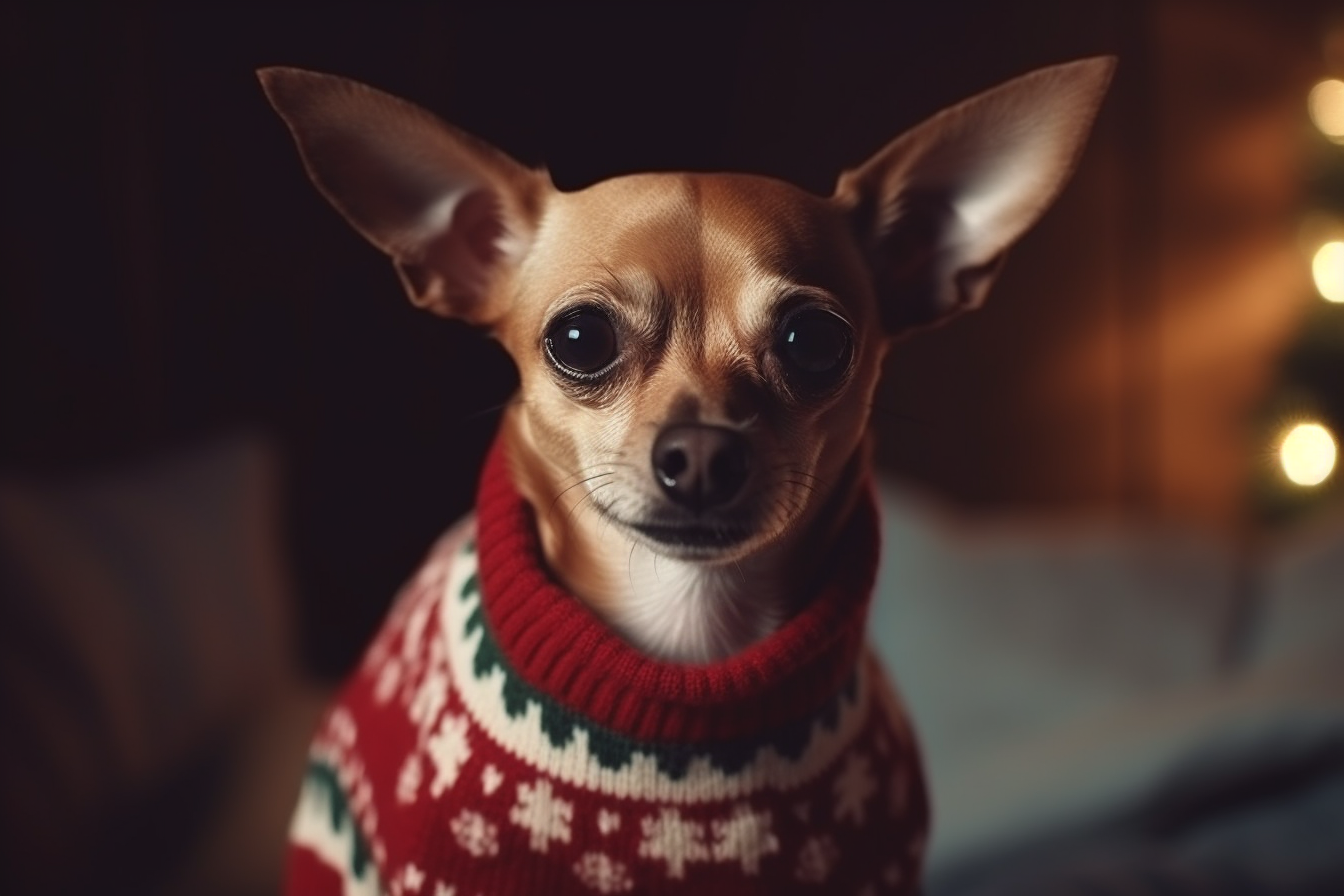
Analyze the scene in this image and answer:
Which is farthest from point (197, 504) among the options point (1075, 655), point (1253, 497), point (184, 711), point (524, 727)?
point (1253, 497)

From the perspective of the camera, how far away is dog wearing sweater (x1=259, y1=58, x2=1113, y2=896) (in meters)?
0.98

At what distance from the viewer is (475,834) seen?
40.7 inches

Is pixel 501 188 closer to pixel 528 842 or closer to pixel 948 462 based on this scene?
pixel 528 842

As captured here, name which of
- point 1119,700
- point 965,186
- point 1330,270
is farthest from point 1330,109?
point 965,186

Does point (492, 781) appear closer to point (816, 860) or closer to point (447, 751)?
point (447, 751)

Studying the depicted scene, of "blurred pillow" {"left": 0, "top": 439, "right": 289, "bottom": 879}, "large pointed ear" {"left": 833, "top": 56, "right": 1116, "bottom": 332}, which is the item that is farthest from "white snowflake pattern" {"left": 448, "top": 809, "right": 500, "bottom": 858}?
"blurred pillow" {"left": 0, "top": 439, "right": 289, "bottom": 879}

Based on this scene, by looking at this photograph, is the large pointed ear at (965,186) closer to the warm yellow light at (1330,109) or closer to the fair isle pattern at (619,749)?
the fair isle pattern at (619,749)

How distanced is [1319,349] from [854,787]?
2.91 m

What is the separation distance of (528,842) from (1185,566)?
1878 mm

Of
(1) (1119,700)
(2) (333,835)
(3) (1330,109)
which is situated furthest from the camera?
(3) (1330,109)

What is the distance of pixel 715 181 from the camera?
39.4 inches

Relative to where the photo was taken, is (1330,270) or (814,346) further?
(1330,270)

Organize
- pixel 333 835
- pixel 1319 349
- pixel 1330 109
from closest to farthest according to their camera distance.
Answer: pixel 333 835, pixel 1330 109, pixel 1319 349

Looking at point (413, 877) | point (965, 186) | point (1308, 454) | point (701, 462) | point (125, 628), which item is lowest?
point (125, 628)
